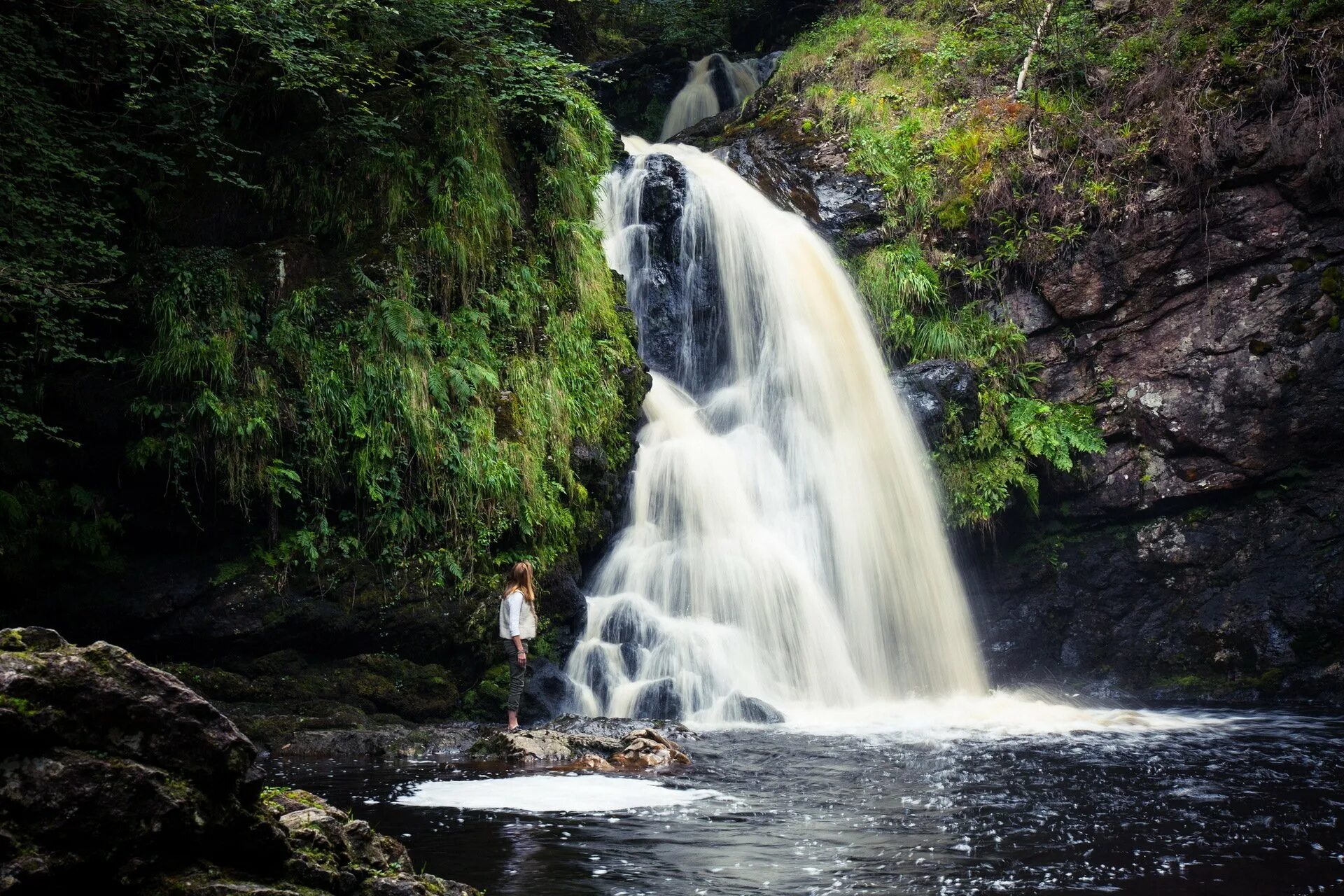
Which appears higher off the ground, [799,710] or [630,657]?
[630,657]

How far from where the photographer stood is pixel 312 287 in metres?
9.35

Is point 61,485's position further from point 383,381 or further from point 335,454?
point 383,381

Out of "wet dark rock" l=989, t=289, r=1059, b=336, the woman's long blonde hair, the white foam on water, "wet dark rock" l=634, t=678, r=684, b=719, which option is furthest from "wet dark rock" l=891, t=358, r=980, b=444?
the white foam on water

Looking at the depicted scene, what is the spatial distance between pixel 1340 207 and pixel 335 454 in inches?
518

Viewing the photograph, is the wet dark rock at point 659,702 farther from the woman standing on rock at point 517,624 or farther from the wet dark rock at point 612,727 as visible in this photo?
the woman standing on rock at point 517,624

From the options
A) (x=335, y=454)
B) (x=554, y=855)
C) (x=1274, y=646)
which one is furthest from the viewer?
(x=1274, y=646)

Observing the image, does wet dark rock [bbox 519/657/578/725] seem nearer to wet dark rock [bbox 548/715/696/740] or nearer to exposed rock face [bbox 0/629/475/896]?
wet dark rock [bbox 548/715/696/740]

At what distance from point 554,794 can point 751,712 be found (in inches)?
145

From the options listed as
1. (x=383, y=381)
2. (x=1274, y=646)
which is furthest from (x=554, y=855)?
(x=1274, y=646)

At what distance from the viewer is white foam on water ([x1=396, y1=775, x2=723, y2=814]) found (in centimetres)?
525

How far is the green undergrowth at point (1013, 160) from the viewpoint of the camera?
12.7 meters

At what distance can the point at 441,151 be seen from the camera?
34.8ft

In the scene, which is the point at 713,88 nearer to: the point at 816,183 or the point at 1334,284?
the point at 816,183

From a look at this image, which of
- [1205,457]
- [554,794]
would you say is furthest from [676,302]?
[554,794]
